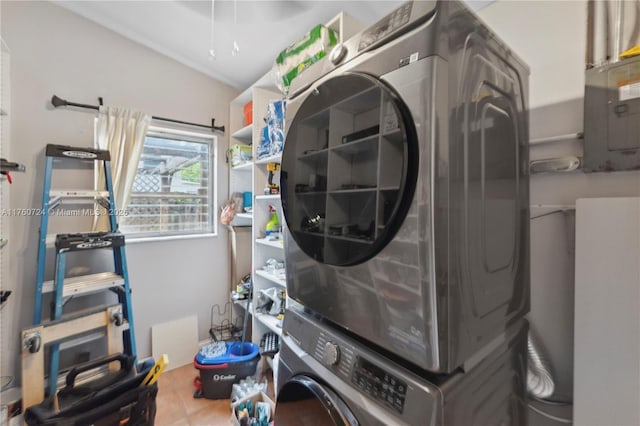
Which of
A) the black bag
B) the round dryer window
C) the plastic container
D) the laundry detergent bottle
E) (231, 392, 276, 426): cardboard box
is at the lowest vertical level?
(231, 392, 276, 426): cardboard box

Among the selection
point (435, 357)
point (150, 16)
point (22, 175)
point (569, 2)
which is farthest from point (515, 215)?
point (22, 175)

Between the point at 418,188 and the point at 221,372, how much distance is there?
Result: 201cm

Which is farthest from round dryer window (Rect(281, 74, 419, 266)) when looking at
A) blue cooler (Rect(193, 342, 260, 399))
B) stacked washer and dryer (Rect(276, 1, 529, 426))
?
blue cooler (Rect(193, 342, 260, 399))

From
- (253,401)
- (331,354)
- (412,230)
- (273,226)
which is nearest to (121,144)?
(273,226)

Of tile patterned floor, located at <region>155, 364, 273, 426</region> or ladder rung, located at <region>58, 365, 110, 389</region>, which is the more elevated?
ladder rung, located at <region>58, 365, 110, 389</region>

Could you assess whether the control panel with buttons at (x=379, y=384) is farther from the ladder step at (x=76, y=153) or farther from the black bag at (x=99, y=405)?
the ladder step at (x=76, y=153)

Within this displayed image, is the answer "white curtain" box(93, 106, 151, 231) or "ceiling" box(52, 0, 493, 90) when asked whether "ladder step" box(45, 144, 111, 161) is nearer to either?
"white curtain" box(93, 106, 151, 231)

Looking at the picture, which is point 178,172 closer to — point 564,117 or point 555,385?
point 564,117

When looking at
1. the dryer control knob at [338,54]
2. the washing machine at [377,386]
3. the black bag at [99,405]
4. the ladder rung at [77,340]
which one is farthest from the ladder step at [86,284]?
the dryer control knob at [338,54]

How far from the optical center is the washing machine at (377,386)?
0.58m

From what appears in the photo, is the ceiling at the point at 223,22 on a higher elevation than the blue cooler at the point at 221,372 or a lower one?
higher

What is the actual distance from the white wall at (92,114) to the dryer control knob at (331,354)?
207 centimetres

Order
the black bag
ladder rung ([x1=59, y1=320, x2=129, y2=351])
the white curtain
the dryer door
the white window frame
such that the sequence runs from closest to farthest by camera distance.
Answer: the dryer door, the black bag, ladder rung ([x1=59, y1=320, x2=129, y2=351]), the white curtain, the white window frame

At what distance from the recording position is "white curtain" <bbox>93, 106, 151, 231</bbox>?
1939 mm
